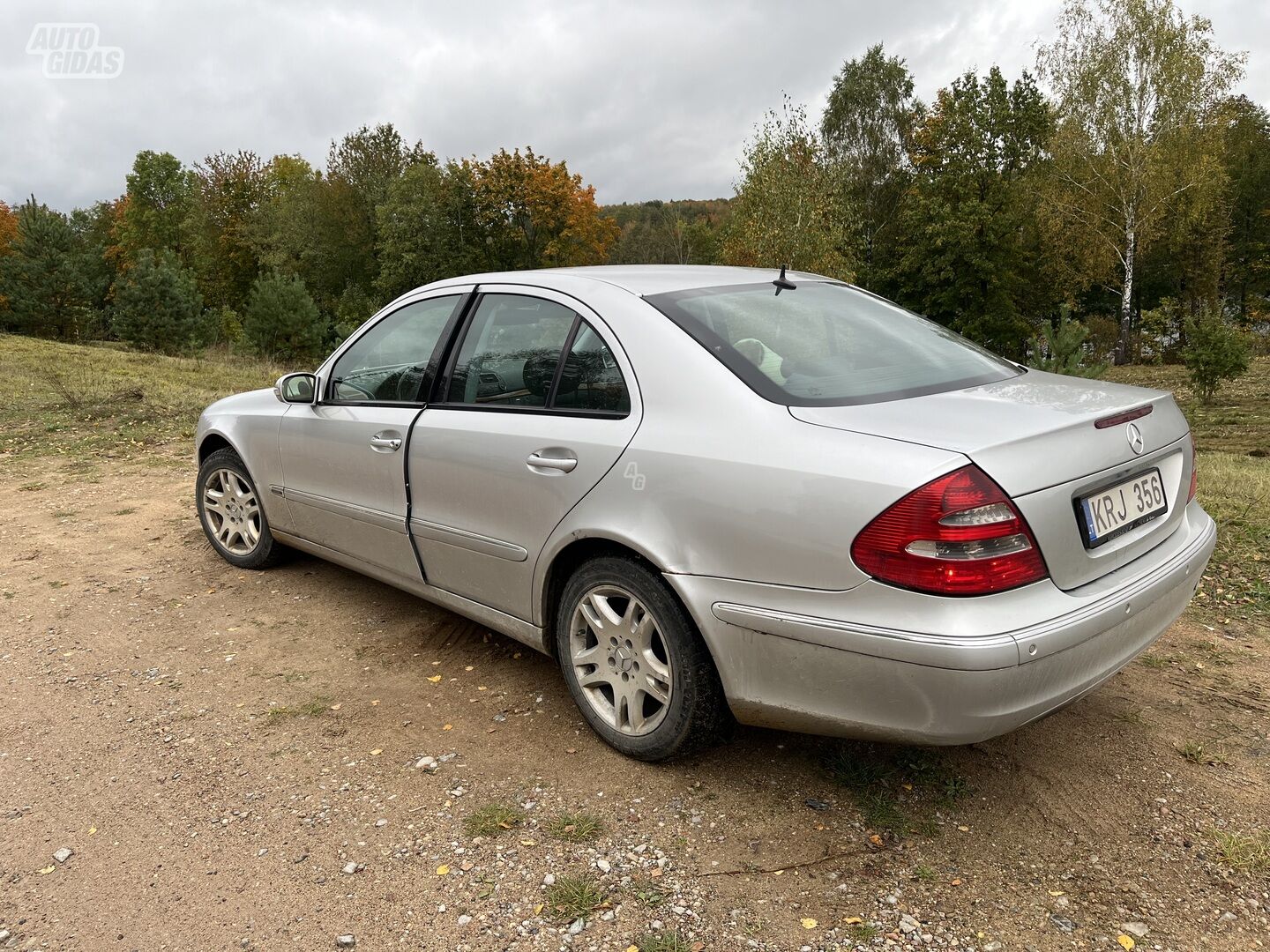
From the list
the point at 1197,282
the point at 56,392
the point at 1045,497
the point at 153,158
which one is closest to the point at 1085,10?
the point at 1197,282

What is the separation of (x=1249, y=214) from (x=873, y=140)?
1935 centimetres

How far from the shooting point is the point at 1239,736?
120 inches

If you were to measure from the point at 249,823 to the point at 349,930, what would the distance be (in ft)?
2.17

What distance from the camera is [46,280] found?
41.8 meters

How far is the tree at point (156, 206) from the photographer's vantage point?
59125 mm

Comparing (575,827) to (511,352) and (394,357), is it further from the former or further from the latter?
(394,357)

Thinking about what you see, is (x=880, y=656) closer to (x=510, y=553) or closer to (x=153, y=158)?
(x=510, y=553)

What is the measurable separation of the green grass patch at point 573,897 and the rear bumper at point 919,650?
2.10ft

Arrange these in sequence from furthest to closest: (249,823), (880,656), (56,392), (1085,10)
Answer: (1085,10) < (56,392) < (249,823) < (880,656)

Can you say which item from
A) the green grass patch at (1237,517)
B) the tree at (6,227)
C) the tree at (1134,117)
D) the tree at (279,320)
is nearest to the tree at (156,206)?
the tree at (6,227)

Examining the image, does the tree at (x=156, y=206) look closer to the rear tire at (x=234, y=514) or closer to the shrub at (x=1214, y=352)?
the shrub at (x=1214, y=352)

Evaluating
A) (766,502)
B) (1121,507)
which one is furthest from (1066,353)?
(766,502)

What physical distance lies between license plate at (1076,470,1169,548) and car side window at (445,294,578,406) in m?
1.75

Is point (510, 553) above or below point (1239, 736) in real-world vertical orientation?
above
